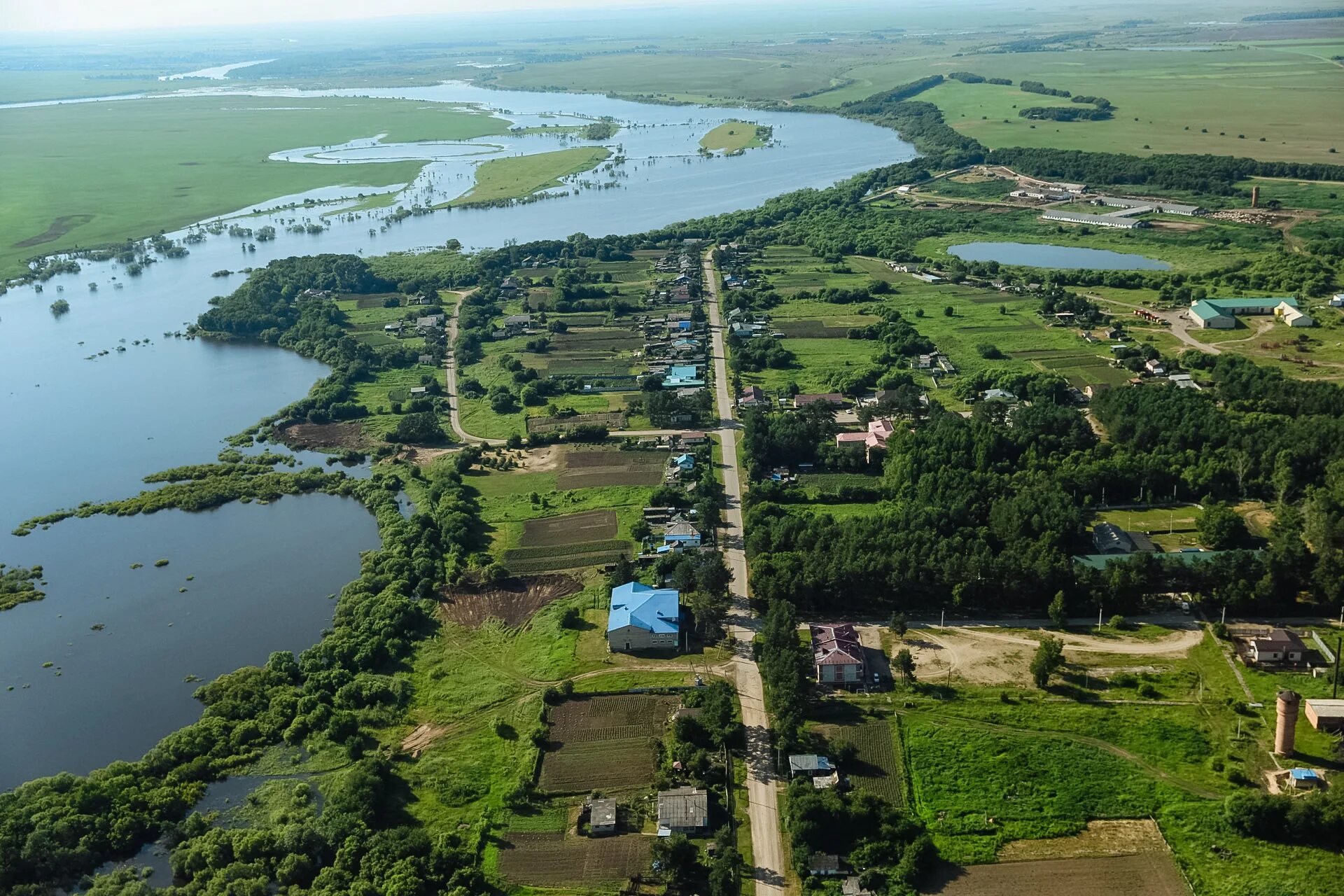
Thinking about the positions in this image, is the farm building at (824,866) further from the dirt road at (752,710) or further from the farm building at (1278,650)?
the farm building at (1278,650)

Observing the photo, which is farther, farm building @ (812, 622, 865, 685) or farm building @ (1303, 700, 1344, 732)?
farm building @ (812, 622, 865, 685)

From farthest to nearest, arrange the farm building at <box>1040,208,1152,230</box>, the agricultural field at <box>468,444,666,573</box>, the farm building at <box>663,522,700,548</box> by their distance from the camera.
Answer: the farm building at <box>1040,208,1152,230</box>
the agricultural field at <box>468,444,666,573</box>
the farm building at <box>663,522,700,548</box>

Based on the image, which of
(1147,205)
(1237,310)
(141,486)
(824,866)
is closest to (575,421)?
(141,486)

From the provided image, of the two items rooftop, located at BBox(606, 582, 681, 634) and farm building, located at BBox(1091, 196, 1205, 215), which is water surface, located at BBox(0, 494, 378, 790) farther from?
farm building, located at BBox(1091, 196, 1205, 215)

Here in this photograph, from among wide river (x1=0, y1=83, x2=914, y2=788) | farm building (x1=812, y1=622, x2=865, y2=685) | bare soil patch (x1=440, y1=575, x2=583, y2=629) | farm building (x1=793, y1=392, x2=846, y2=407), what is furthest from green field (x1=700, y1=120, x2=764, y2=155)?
farm building (x1=812, y1=622, x2=865, y2=685)

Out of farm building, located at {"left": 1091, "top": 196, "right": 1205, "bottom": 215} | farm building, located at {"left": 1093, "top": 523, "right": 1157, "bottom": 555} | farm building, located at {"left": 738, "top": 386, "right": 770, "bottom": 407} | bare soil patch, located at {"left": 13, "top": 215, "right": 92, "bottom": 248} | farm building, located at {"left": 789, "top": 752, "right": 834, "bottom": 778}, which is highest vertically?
bare soil patch, located at {"left": 13, "top": 215, "right": 92, "bottom": 248}

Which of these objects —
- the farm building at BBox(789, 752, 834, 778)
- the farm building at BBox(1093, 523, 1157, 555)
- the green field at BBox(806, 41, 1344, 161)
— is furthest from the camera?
the green field at BBox(806, 41, 1344, 161)

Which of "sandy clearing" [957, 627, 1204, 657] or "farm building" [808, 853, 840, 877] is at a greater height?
"sandy clearing" [957, 627, 1204, 657]
